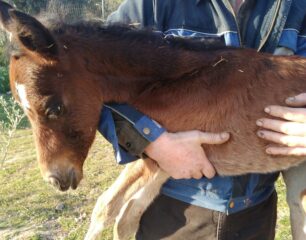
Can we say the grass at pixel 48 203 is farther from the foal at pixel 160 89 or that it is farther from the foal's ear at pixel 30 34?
the foal's ear at pixel 30 34

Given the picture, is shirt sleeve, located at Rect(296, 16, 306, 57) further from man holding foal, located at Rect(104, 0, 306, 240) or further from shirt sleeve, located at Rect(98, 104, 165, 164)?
shirt sleeve, located at Rect(98, 104, 165, 164)

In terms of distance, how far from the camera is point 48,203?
5.19 m

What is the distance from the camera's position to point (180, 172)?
2.41 meters

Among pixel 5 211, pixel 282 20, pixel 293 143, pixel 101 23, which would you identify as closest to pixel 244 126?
pixel 293 143

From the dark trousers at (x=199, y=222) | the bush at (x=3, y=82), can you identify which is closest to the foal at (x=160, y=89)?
the dark trousers at (x=199, y=222)

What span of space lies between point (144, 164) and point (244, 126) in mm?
661

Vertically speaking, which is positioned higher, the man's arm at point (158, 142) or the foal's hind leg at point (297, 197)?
the man's arm at point (158, 142)

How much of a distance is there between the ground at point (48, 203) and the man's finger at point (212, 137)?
2503 millimetres

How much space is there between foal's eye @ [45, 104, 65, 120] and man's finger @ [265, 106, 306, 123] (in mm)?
1109

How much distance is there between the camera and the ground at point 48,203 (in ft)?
15.1

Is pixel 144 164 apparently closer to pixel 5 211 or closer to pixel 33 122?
pixel 33 122

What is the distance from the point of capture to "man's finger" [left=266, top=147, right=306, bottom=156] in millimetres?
2338

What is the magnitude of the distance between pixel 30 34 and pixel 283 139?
1417 mm

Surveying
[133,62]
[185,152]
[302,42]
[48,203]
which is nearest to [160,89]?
[133,62]
